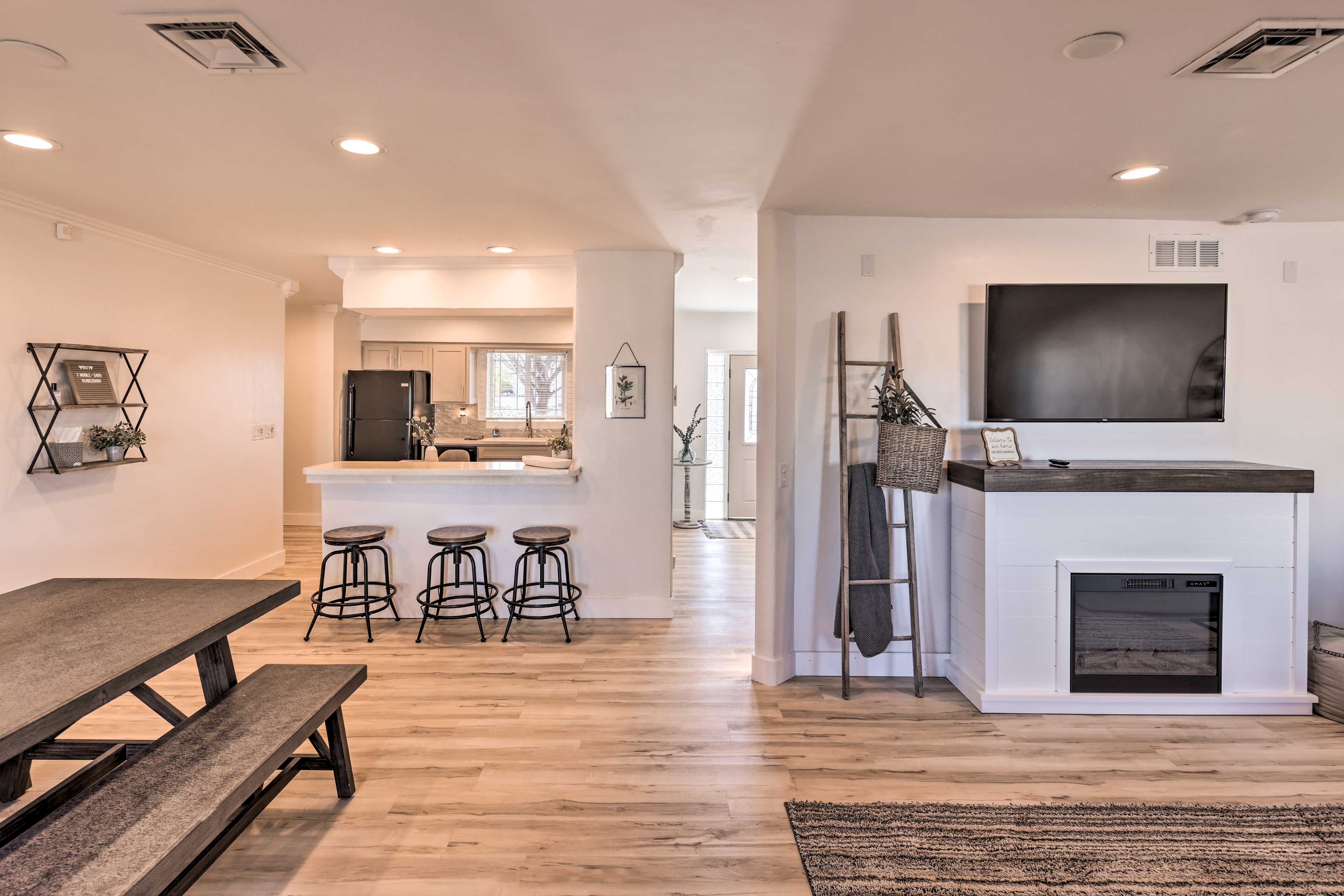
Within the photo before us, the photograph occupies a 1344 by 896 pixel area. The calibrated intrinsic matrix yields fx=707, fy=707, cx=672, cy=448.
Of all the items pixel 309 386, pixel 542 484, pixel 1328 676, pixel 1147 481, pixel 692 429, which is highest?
pixel 309 386

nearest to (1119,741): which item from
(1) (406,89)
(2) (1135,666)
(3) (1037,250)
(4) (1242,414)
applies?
(2) (1135,666)

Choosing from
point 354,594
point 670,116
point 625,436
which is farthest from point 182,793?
point 625,436

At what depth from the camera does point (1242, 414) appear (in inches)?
144

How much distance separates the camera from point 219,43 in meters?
1.89

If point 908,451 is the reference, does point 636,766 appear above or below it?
below

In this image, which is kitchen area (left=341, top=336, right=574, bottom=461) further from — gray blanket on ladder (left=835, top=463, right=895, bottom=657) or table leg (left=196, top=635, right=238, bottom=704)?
table leg (left=196, top=635, right=238, bottom=704)

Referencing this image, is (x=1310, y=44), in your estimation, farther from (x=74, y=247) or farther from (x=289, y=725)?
(x=74, y=247)

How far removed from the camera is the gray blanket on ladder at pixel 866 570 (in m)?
3.46

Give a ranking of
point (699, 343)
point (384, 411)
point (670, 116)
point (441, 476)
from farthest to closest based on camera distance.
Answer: point (699, 343), point (384, 411), point (441, 476), point (670, 116)

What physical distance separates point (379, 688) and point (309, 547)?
3.77 m

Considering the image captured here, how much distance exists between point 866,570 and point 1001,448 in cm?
87

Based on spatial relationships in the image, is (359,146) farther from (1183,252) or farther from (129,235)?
(1183,252)

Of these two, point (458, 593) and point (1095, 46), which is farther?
point (458, 593)

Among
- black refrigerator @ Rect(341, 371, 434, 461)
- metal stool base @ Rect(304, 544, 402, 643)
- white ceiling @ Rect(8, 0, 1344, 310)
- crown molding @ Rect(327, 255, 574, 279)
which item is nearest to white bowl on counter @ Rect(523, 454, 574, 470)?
metal stool base @ Rect(304, 544, 402, 643)
